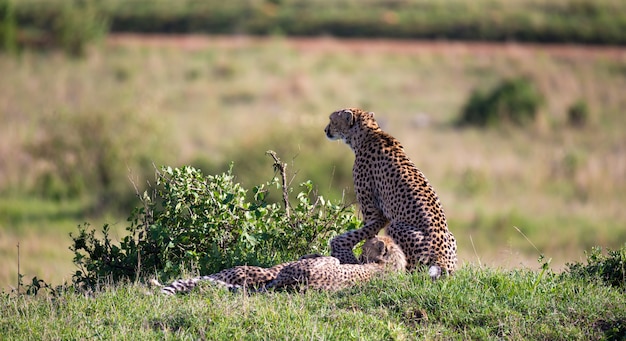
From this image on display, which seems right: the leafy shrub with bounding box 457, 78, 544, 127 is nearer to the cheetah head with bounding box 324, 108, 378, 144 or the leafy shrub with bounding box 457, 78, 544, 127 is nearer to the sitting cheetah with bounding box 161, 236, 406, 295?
the cheetah head with bounding box 324, 108, 378, 144

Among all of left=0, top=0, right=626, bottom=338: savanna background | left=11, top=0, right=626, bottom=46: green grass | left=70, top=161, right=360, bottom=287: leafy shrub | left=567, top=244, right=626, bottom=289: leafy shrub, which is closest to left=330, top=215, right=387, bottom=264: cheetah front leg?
left=70, top=161, right=360, bottom=287: leafy shrub

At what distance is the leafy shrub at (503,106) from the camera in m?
21.8

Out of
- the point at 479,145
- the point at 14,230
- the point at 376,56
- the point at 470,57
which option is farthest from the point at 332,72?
the point at 14,230

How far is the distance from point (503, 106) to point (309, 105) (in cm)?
471

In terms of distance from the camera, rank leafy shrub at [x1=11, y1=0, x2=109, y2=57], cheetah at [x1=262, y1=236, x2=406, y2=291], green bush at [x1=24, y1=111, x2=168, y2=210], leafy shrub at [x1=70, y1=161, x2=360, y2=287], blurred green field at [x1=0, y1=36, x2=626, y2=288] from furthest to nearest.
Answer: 1. leafy shrub at [x1=11, y1=0, x2=109, y2=57]
2. green bush at [x1=24, y1=111, x2=168, y2=210]
3. blurred green field at [x1=0, y1=36, x2=626, y2=288]
4. leafy shrub at [x1=70, y1=161, x2=360, y2=287]
5. cheetah at [x1=262, y1=236, x2=406, y2=291]

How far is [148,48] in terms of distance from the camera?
27906 millimetres

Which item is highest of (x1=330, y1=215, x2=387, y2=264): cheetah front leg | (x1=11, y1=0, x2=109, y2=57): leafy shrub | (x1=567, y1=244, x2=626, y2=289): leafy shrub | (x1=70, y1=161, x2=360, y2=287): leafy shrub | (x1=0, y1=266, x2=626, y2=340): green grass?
(x1=11, y1=0, x2=109, y2=57): leafy shrub

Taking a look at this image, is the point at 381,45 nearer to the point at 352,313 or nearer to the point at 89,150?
the point at 89,150

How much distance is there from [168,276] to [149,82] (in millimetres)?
18461

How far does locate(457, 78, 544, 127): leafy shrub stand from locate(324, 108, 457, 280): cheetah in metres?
14.1

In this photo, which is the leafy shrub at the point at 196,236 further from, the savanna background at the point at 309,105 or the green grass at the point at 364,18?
the green grass at the point at 364,18

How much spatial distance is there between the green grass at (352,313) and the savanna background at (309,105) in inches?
209

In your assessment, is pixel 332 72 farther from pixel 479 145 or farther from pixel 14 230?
pixel 14 230

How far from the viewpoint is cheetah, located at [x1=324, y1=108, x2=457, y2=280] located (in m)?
6.78
